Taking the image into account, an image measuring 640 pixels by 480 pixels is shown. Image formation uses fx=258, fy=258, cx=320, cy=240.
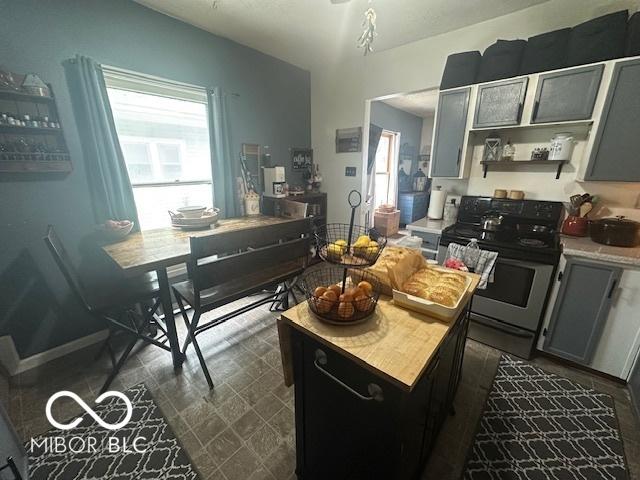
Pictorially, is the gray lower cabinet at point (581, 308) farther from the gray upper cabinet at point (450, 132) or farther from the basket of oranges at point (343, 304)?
the basket of oranges at point (343, 304)

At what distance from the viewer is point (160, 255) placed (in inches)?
66.6

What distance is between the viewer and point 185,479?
1250 mm

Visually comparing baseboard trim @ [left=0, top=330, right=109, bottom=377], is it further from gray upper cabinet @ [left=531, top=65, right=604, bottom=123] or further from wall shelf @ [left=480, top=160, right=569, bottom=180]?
gray upper cabinet @ [left=531, top=65, right=604, bottom=123]

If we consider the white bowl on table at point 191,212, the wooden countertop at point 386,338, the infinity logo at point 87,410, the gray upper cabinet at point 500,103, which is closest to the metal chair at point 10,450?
the infinity logo at point 87,410

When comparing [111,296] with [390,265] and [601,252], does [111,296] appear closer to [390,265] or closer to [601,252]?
[390,265]

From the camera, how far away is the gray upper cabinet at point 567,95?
1.77 m

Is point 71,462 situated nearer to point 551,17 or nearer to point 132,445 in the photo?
point 132,445

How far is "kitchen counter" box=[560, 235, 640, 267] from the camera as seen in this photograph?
161 cm

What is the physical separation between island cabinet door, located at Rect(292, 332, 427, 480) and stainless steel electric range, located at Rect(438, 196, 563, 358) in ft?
4.77

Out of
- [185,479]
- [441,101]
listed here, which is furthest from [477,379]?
[441,101]

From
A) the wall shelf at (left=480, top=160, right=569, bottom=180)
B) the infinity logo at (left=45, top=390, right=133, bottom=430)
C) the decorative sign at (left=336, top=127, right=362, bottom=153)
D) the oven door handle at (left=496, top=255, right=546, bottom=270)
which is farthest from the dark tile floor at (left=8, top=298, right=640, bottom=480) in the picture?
the decorative sign at (left=336, top=127, right=362, bottom=153)

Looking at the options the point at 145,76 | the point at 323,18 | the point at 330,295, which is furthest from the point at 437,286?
the point at 145,76

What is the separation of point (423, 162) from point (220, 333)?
235 inches

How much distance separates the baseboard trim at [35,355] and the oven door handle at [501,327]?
3236 millimetres
